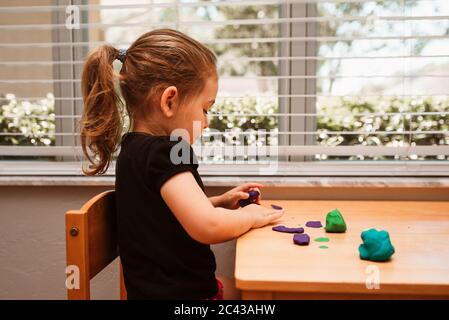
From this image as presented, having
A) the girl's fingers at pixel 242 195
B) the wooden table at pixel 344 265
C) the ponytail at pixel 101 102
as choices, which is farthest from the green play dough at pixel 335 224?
the ponytail at pixel 101 102

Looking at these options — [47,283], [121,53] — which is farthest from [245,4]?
[47,283]

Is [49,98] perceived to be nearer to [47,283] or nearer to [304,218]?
[47,283]

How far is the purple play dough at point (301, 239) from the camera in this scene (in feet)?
3.00

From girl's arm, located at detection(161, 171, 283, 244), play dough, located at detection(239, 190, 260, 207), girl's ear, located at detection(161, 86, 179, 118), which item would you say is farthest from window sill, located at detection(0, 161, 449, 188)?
girl's arm, located at detection(161, 171, 283, 244)

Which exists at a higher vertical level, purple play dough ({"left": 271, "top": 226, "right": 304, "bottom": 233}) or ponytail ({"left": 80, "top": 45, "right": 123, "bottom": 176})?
ponytail ({"left": 80, "top": 45, "right": 123, "bottom": 176})

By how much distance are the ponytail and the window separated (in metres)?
0.48

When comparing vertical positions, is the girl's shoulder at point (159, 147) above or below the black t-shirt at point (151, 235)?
above

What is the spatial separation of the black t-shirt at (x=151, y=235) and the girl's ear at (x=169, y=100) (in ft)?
0.24

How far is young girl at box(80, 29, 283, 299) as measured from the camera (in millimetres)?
910

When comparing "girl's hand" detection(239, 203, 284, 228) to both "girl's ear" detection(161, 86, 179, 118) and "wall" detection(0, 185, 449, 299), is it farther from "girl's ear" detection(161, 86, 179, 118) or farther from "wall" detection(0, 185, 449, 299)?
"wall" detection(0, 185, 449, 299)

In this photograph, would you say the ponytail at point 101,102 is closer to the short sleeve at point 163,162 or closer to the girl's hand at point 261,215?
the short sleeve at point 163,162

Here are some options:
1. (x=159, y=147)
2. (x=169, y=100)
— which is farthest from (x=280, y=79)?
(x=159, y=147)

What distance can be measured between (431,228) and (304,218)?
0.29 m

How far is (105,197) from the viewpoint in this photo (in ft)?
3.42
